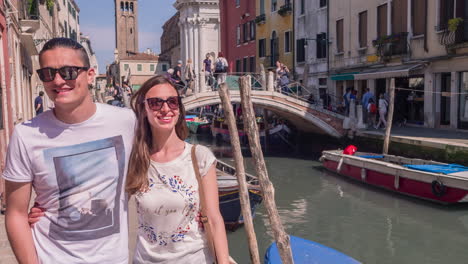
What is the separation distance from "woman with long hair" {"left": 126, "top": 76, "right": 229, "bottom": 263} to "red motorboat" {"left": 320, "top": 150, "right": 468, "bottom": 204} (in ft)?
26.2

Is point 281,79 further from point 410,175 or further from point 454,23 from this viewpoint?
point 410,175

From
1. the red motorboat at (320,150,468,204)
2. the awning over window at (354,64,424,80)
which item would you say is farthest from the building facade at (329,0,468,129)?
the red motorboat at (320,150,468,204)

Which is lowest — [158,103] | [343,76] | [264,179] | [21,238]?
[264,179]

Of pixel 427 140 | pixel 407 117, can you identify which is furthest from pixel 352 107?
pixel 427 140

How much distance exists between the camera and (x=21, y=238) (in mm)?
1557

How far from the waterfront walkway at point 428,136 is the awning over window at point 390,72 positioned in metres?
1.61

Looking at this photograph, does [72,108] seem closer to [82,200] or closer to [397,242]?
[82,200]

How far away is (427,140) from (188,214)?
10504 mm

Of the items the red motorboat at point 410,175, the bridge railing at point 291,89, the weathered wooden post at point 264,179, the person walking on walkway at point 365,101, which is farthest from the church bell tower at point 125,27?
the weathered wooden post at point 264,179

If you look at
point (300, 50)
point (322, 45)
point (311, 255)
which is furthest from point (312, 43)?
point (311, 255)

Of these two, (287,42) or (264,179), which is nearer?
(264,179)

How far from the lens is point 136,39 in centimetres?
6253

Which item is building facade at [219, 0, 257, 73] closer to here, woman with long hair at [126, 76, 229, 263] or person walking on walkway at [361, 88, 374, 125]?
person walking on walkway at [361, 88, 374, 125]

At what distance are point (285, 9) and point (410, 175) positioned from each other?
13.9 metres
